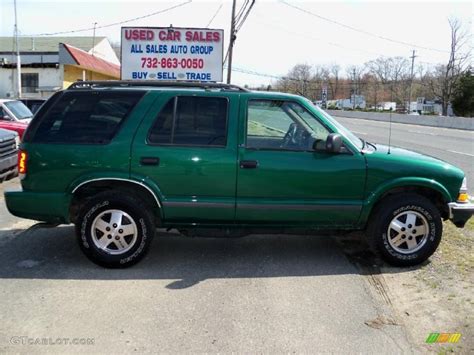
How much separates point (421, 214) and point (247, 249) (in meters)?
1.97

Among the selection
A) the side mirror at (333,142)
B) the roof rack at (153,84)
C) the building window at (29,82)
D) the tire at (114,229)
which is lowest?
the tire at (114,229)

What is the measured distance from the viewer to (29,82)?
119ft

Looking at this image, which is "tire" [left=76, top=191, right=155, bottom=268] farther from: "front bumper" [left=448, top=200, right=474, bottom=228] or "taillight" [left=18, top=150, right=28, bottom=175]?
"front bumper" [left=448, top=200, right=474, bottom=228]

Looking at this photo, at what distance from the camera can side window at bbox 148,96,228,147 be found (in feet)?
16.3

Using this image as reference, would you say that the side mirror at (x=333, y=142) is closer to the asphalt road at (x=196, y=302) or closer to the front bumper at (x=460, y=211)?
the asphalt road at (x=196, y=302)

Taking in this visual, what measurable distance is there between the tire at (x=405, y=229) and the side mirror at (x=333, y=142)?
85 cm

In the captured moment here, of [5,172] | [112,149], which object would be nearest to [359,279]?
[112,149]

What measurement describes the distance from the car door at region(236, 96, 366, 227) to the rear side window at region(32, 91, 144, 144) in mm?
1261

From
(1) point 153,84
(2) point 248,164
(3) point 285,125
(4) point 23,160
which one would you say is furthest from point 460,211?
(4) point 23,160

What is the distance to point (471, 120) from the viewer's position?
35.3 metres

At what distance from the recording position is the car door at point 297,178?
495 centimetres

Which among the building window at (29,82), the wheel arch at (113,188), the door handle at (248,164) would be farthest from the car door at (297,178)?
the building window at (29,82)

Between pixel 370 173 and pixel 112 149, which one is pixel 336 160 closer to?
pixel 370 173

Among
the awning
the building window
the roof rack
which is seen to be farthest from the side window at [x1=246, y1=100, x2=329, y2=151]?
the building window
